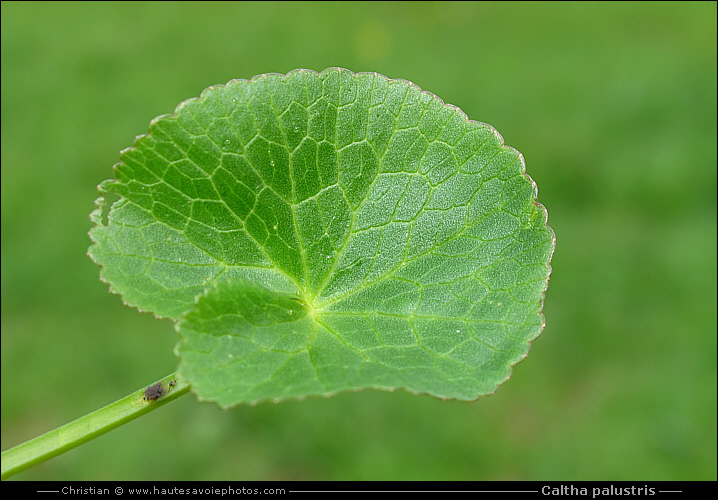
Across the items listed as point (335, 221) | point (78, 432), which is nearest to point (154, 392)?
point (78, 432)

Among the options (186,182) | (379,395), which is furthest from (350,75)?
(379,395)

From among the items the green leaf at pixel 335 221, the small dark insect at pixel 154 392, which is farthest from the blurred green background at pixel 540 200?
the small dark insect at pixel 154 392

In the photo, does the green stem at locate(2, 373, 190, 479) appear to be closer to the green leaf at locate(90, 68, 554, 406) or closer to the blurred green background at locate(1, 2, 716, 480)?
the green leaf at locate(90, 68, 554, 406)

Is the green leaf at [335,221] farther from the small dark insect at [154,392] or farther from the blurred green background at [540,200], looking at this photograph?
the blurred green background at [540,200]

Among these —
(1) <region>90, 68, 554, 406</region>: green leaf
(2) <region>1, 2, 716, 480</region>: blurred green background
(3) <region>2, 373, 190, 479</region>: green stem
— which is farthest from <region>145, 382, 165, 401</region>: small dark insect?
(2) <region>1, 2, 716, 480</region>: blurred green background

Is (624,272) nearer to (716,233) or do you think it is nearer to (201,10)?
(716,233)

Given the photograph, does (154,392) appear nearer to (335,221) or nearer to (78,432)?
(78,432)
